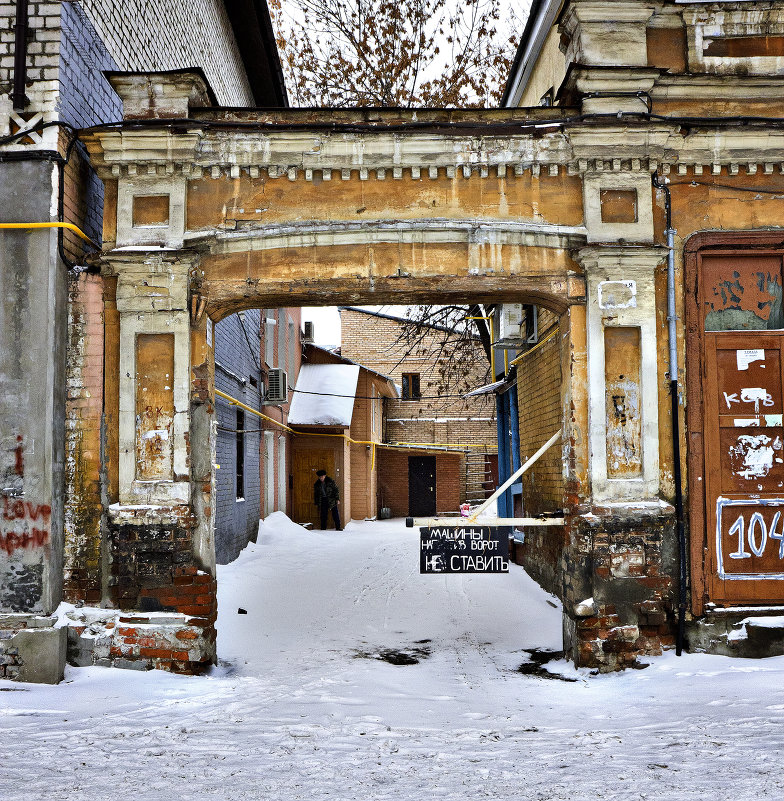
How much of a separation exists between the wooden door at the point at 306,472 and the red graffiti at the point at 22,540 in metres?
14.5

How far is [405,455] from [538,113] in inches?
799

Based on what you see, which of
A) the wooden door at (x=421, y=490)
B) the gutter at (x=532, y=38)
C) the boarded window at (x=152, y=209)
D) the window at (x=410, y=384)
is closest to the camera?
the boarded window at (x=152, y=209)

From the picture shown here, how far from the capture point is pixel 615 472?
589cm

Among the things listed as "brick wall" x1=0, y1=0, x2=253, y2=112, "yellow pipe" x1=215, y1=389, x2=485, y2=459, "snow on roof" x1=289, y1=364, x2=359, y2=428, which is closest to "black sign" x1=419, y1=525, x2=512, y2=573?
"yellow pipe" x1=215, y1=389, x2=485, y2=459

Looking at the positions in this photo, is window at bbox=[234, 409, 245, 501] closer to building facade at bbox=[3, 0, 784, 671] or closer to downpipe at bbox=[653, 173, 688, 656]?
building facade at bbox=[3, 0, 784, 671]

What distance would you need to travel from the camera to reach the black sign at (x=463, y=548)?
614 cm

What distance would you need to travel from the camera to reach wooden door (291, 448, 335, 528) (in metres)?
19.9

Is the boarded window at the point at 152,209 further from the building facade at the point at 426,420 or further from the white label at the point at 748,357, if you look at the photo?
the building facade at the point at 426,420

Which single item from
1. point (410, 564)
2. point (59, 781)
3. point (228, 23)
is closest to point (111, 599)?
point (59, 781)

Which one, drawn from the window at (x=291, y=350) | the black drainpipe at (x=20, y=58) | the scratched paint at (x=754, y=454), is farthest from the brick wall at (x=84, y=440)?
the window at (x=291, y=350)

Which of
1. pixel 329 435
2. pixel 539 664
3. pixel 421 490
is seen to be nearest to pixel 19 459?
pixel 539 664

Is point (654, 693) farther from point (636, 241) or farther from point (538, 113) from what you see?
point (538, 113)

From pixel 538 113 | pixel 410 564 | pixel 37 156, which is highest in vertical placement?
pixel 538 113

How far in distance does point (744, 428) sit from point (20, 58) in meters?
6.61
